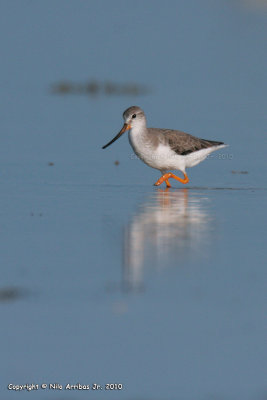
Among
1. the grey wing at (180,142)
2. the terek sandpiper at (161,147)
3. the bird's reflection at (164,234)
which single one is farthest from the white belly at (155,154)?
the bird's reflection at (164,234)

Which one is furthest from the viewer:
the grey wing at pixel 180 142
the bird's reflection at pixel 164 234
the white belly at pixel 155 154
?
the grey wing at pixel 180 142

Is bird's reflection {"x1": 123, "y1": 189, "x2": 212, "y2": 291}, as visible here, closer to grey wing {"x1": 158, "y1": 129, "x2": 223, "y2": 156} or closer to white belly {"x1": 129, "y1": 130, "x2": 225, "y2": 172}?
white belly {"x1": 129, "y1": 130, "x2": 225, "y2": 172}

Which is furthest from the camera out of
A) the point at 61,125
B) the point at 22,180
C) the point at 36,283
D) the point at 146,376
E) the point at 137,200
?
the point at 61,125

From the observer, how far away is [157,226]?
1243 cm

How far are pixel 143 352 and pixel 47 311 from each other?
1.26 metres

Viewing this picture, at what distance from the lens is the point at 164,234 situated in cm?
Result: 1188

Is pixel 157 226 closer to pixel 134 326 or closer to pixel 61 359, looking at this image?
pixel 134 326

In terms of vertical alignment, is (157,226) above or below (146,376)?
above

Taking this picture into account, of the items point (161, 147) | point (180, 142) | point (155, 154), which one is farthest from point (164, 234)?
point (180, 142)

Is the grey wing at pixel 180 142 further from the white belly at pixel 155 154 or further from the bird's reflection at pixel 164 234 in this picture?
the bird's reflection at pixel 164 234

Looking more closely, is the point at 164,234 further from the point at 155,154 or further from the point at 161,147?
the point at 161,147

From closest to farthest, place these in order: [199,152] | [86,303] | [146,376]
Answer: [146,376]
[86,303]
[199,152]

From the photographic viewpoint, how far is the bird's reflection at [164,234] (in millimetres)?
10281

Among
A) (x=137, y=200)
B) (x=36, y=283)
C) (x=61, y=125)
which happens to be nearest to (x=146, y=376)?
(x=36, y=283)
